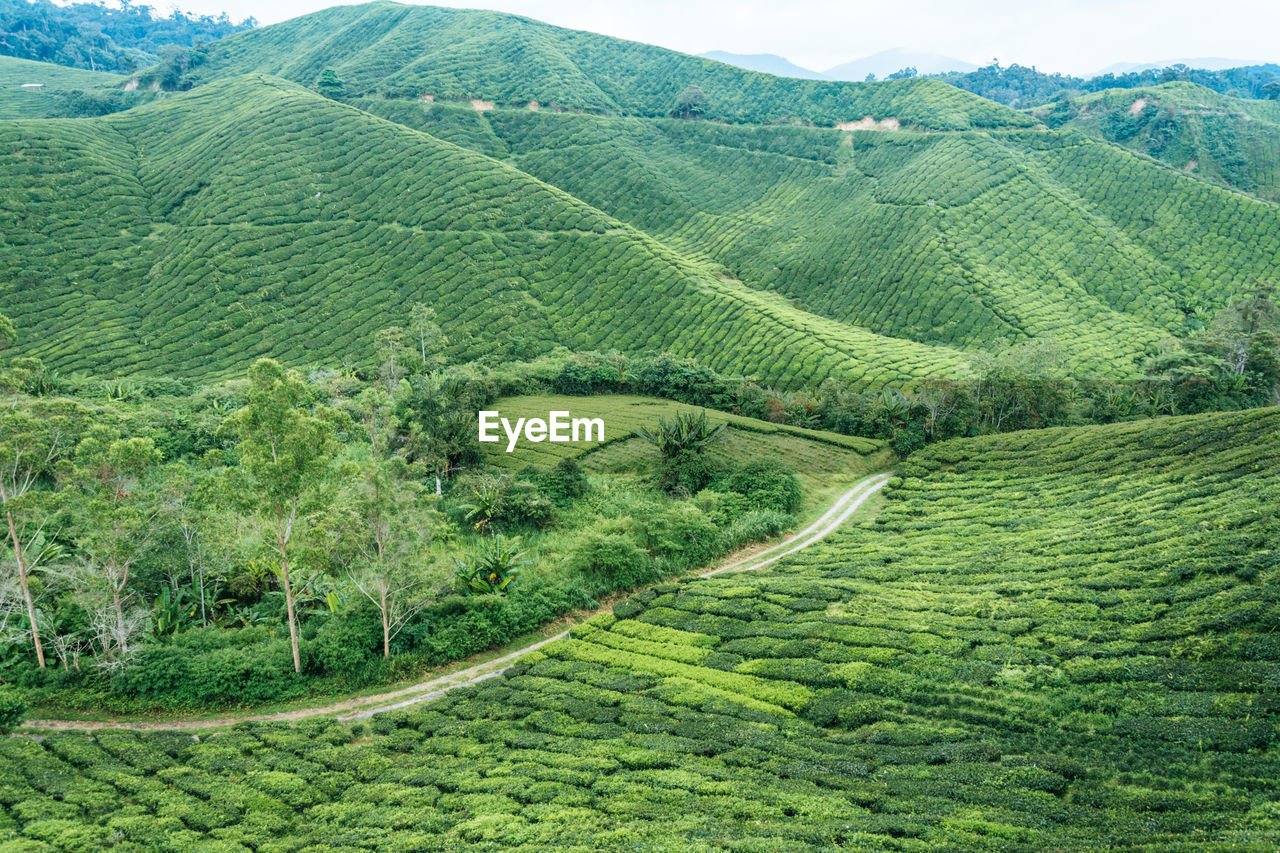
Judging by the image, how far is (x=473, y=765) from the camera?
65.1ft

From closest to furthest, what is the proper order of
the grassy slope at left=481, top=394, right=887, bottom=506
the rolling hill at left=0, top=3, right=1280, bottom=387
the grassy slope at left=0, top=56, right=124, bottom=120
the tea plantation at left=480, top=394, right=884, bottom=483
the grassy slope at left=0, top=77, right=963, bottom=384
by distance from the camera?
1. the grassy slope at left=481, top=394, right=887, bottom=506
2. the tea plantation at left=480, top=394, right=884, bottom=483
3. the grassy slope at left=0, top=77, right=963, bottom=384
4. the rolling hill at left=0, top=3, right=1280, bottom=387
5. the grassy slope at left=0, top=56, right=124, bottom=120

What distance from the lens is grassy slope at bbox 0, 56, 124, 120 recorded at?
104 metres

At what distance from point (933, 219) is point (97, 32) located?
171m

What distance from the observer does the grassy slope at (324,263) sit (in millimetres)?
59281

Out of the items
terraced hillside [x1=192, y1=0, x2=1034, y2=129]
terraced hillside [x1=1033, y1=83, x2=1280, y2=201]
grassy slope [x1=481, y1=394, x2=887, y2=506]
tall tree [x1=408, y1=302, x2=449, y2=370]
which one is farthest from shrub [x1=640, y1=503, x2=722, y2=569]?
terraced hillside [x1=1033, y1=83, x2=1280, y2=201]

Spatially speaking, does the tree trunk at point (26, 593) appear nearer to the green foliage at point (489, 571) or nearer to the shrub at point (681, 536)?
the green foliage at point (489, 571)

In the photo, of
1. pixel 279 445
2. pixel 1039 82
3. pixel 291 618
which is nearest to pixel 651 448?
pixel 291 618

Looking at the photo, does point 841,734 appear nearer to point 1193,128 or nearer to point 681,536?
point 681,536

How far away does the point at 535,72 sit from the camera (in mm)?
111375

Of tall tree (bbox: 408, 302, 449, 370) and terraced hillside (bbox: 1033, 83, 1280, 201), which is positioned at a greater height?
terraced hillside (bbox: 1033, 83, 1280, 201)

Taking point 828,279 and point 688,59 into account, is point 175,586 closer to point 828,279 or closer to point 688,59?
point 828,279

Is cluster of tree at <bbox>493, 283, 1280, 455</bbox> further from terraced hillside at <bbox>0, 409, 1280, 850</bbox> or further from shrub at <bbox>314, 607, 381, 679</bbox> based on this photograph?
shrub at <bbox>314, 607, 381, 679</bbox>

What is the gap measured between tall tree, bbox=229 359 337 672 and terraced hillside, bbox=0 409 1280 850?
6753 millimetres

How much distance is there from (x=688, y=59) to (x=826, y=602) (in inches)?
4690
